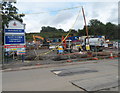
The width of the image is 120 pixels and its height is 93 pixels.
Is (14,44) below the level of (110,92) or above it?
above

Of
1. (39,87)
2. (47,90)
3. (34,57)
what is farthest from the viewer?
(34,57)

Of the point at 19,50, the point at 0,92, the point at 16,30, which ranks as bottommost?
the point at 0,92

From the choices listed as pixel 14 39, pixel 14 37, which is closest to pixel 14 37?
pixel 14 37

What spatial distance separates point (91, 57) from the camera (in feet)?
49.0

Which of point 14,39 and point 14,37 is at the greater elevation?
point 14,37

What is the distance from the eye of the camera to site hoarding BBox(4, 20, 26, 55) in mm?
12609

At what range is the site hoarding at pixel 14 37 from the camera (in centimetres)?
1261

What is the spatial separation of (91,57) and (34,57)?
6396 mm

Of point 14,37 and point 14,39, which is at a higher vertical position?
point 14,37

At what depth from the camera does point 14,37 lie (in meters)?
12.9

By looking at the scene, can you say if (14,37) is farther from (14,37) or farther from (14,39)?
(14,39)

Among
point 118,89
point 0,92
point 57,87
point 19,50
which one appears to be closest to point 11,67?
point 19,50

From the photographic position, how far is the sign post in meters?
12.6

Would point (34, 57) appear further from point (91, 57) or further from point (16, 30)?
point (91, 57)
